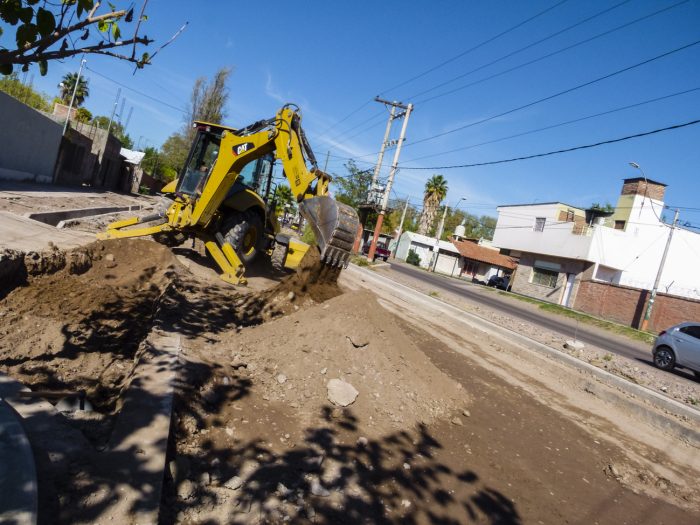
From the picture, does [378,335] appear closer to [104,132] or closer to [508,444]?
[508,444]

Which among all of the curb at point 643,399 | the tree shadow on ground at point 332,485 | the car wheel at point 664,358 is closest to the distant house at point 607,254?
the car wheel at point 664,358

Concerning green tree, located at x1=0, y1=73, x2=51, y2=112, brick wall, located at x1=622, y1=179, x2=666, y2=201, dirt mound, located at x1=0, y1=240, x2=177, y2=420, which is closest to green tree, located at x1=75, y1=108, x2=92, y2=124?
green tree, located at x1=0, y1=73, x2=51, y2=112

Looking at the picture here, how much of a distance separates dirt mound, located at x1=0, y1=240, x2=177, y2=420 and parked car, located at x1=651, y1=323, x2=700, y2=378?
14.5 meters

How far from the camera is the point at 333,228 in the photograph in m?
7.02

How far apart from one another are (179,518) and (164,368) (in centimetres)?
185

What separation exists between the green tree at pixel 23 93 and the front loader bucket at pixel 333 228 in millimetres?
45301

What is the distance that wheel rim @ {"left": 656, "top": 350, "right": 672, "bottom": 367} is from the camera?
1405cm

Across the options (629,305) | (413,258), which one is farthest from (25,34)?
(413,258)

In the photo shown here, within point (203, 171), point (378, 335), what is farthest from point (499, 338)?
point (203, 171)

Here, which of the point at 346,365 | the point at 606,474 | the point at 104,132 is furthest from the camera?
the point at 104,132

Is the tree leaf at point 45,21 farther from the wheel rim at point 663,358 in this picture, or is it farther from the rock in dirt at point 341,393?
the wheel rim at point 663,358

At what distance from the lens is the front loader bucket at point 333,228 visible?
23.0ft

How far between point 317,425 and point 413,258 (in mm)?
50530

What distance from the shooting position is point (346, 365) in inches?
211
